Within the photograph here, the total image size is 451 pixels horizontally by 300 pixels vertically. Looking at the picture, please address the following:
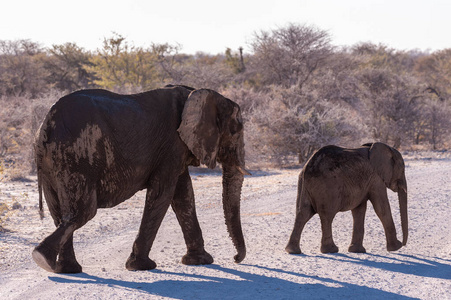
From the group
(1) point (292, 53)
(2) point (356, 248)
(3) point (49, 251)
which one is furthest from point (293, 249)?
(1) point (292, 53)

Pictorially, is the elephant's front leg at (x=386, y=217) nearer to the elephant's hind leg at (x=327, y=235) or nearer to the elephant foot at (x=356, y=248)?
the elephant foot at (x=356, y=248)

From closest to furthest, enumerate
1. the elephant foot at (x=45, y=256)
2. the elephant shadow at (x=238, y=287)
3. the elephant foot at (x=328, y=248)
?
the elephant shadow at (x=238, y=287) → the elephant foot at (x=45, y=256) → the elephant foot at (x=328, y=248)

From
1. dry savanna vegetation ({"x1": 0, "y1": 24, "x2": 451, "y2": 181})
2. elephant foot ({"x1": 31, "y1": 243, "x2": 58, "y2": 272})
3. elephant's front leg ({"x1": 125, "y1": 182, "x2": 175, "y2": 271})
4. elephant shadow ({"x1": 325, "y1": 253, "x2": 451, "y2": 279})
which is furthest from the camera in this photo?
dry savanna vegetation ({"x1": 0, "y1": 24, "x2": 451, "y2": 181})

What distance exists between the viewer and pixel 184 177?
726cm

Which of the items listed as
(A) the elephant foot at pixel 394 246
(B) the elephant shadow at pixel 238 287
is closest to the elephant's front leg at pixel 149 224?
(B) the elephant shadow at pixel 238 287

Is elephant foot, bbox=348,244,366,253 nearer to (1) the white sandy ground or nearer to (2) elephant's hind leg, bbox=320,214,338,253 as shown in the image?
(1) the white sandy ground

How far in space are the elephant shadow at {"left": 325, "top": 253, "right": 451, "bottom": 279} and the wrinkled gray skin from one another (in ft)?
4.50

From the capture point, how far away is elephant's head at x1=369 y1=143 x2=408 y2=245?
7.92 meters

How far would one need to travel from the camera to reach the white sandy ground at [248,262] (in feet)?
19.4

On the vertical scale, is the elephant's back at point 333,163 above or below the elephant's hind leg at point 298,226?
above

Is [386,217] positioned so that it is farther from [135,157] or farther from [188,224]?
[135,157]

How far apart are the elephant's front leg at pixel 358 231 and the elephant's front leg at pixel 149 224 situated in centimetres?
251

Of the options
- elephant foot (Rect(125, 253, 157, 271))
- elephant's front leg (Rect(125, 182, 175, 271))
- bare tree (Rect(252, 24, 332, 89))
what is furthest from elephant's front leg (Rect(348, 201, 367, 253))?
bare tree (Rect(252, 24, 332, 89))

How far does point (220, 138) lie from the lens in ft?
23.7
